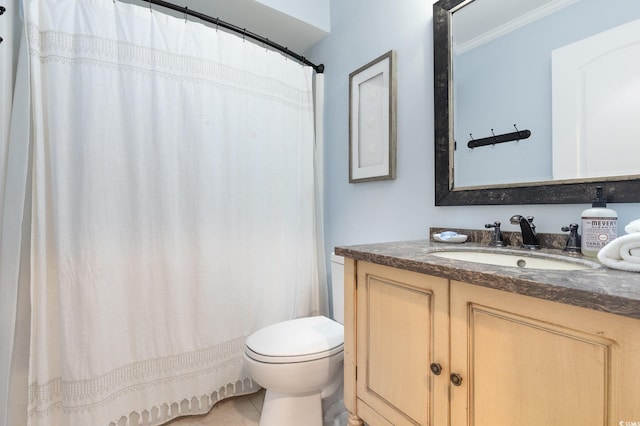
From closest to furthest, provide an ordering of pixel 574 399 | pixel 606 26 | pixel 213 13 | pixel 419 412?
pixel 574 399 < pixel 419 412 < pixel 606 26 < pixel 213 13

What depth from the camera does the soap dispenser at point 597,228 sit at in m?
0.78

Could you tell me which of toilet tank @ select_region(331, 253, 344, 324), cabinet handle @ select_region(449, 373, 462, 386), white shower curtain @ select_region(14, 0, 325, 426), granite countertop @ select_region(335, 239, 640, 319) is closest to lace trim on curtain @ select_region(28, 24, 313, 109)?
white shower curtain @ select_region(14, 0, 325, 426)

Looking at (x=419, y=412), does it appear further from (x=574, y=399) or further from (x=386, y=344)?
(x=574, y=399)

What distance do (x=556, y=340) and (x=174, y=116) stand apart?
1558 millimetres

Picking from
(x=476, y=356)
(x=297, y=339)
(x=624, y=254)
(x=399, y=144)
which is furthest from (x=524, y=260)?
(x=297, y=339)

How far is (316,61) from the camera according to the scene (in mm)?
2033

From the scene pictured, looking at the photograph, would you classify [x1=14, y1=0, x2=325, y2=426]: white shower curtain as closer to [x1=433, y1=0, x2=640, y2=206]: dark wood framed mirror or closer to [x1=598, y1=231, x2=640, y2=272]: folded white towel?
[x1=433, y1=0, x2=640, y2=206]: dark wood framed mirror

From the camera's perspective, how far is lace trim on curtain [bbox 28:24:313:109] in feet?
3.69

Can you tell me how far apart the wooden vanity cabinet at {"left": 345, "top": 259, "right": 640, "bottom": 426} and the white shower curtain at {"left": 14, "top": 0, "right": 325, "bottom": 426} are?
0.77m

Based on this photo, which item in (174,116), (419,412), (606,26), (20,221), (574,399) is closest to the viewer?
(574,399)

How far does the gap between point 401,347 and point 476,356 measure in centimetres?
22

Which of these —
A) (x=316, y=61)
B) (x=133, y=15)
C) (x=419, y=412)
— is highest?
(x=316, y=61)

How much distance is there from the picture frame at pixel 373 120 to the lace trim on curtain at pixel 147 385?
1145 mm

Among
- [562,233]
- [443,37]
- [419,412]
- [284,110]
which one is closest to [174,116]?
[284,110]
